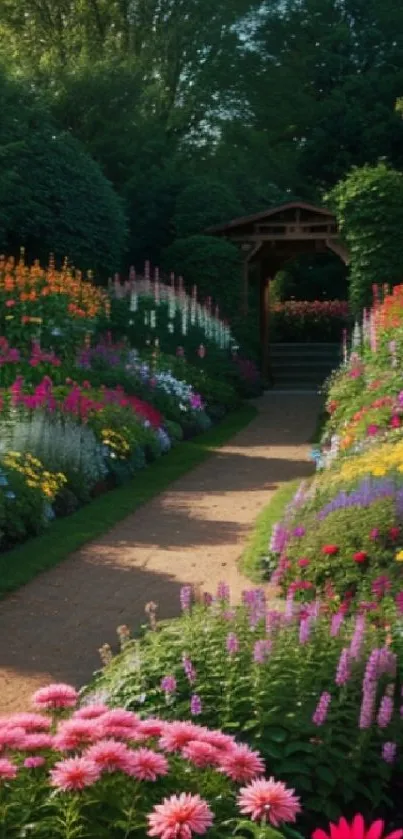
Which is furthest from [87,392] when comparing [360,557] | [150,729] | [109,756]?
[109,756]

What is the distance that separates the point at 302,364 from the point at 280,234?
3561mm

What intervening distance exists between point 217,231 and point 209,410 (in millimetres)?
7491

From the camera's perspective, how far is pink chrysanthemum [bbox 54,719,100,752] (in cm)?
260

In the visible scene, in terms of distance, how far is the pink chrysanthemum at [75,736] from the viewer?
2600 mm

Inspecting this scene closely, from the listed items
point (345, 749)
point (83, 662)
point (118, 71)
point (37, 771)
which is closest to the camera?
point (37, 771)

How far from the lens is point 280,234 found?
22.7 m

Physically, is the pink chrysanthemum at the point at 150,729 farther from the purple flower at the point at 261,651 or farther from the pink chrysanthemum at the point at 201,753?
the purple flower at the point at 261,651

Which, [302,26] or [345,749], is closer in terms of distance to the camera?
[345,749]

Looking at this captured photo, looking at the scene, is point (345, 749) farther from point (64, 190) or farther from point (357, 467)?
point (64, 190)

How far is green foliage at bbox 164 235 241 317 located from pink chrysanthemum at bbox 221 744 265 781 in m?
20.4

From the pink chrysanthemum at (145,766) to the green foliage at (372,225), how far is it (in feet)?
61.5

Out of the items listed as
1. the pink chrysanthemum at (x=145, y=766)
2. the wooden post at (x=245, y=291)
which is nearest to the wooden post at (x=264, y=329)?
the wooden post at (x=245, y=291)

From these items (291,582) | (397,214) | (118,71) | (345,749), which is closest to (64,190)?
(397,214)

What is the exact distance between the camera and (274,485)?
10.7 m
